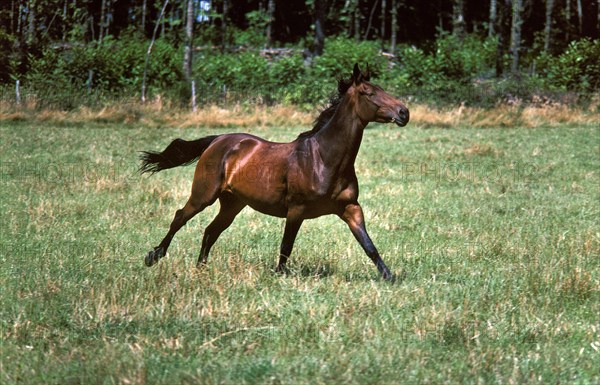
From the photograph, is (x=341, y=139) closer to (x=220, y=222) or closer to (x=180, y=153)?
(x=220, y=222)

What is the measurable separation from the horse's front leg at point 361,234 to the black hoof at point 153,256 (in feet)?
6.79

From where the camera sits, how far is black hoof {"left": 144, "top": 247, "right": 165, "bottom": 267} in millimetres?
7891

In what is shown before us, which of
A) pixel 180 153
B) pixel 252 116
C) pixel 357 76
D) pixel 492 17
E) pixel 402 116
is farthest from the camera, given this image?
pixel 492 17

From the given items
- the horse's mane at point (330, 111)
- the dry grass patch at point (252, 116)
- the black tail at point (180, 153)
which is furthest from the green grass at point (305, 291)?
the dry grass patch at point (252, 116)

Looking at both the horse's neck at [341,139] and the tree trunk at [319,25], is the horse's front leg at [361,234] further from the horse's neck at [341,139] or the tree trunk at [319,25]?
the tree trunk at [319,25]

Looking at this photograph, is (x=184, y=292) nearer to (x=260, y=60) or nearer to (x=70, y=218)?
(x=70, y=218)

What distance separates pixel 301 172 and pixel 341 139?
0.48 m

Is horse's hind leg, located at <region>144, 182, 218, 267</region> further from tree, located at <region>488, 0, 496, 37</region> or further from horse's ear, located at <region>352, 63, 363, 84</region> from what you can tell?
tree, located at <region>488, 0, 496, 37</region>

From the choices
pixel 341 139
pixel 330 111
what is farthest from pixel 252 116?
pixel 341 139

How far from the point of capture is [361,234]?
705 centimetres

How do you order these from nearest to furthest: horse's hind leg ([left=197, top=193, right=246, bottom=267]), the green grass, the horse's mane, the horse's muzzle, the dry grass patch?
1. the green grass
2. the horse's muzzle
3. the horse's mane
4. horse's hind leg ([left=197, top=193, right=246, bottom=267])
5. the dry grass patch

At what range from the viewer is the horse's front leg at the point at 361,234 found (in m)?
7.05

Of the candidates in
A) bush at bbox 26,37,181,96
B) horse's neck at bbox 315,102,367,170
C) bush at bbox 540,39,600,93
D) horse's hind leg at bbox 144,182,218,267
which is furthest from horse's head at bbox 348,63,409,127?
bush at bbox 540,39,600,93

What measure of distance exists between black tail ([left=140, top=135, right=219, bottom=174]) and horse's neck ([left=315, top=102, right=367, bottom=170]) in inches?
61.8
